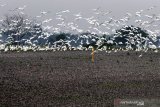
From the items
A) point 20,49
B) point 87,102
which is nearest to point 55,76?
point 87,102

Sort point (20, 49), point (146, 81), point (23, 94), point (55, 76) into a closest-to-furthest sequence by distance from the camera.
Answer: point (23, 94) → point (146, 81) → point (55, 76) → point (20, 49)

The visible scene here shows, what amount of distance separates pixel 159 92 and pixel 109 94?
2049mm

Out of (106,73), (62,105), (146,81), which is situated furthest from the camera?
(106,73)

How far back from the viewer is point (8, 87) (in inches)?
794

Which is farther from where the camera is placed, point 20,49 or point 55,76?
point 20,49

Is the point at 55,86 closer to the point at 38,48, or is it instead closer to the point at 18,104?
the point at 18,104

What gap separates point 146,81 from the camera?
75.5 feet

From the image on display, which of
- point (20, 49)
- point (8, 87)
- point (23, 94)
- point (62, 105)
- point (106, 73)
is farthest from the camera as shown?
point (20, 49)

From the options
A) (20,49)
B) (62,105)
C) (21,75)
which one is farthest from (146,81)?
(20,49)

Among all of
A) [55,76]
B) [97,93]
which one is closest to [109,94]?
[97,93]

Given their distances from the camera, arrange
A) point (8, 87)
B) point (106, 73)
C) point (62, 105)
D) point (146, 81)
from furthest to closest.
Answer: point (106, 73) → point (146, 81) → point (8, 87) → point (62, 105)

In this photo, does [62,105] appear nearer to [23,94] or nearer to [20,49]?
[23,94]

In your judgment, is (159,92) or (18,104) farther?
(159,92)

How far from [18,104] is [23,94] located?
230cm
